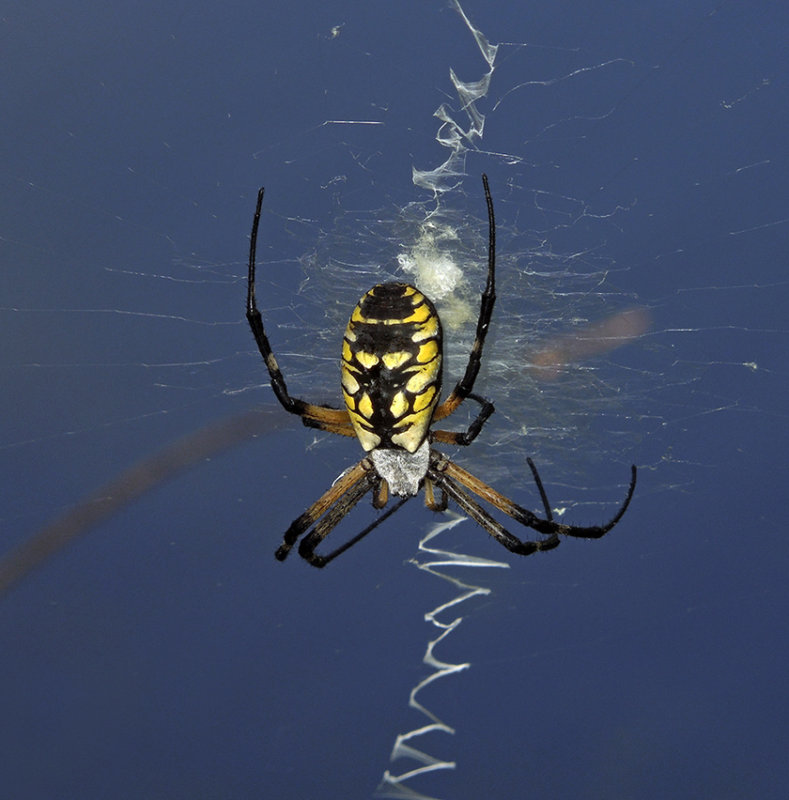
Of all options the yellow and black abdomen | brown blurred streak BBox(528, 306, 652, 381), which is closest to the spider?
the yellow and black abdomen

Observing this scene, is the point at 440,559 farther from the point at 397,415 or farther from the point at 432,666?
the point at 397,415

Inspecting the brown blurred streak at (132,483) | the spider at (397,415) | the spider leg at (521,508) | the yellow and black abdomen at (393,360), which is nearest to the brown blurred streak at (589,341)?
the spider leg at (521,508)

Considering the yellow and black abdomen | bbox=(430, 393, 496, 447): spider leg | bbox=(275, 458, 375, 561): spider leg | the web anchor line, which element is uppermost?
the yellow and black abdomen

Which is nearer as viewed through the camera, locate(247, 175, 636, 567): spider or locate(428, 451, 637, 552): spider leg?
locate(247, 175, 636, 567): spider

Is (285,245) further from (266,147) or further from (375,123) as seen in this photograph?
(375,123)

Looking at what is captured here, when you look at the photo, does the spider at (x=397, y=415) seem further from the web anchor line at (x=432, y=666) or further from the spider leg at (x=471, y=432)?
the web anchor line at (x=432, y=666)

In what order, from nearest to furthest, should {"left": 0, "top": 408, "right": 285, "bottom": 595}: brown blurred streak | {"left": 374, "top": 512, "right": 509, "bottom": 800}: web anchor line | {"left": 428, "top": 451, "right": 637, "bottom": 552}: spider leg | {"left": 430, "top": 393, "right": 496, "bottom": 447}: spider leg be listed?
{"left": 430, "top": 393, "right": 496, "bottom": 447}: spider leg
{"left": 428, "top": 451, "right": 637, "bottom": 552}: spider leg
{"left": 0, "top": 408, "right": 285, "bottom": 595}: brown blurred streak
{"left": 374, "top": 512, "right": 509, "bottom": 800}: web anchor line

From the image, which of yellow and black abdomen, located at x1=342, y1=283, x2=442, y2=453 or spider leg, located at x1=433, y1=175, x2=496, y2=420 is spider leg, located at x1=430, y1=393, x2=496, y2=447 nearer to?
spider leg, located at x1=433, y1=175, x2=496, y2=420
